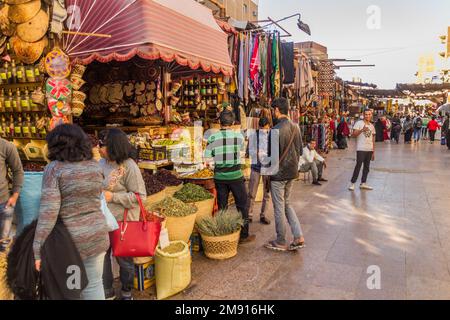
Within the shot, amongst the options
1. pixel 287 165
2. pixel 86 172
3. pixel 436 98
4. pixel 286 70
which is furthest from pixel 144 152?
pixel 436 98

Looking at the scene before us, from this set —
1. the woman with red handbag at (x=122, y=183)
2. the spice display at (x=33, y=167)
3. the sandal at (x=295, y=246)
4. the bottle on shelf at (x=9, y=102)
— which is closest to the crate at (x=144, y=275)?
the woman with red handbag at (x=122, y=183)

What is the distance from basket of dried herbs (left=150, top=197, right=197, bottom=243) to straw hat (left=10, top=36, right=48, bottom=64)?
324 cm

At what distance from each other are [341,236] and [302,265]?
4.08 feet

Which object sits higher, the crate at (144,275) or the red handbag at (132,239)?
the red handbag at (132,239)

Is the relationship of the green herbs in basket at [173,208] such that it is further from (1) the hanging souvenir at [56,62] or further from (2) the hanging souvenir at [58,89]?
(1) the hanging souvenir at [56,62]

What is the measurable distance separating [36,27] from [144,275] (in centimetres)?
417

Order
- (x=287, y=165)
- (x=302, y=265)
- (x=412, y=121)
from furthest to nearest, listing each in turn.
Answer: (x=412, y=121) → (x=287, y=165) → (x=302, y=265)

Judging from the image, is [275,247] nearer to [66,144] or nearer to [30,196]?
[30,196]

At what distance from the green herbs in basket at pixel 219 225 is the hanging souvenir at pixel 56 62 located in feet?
10.4

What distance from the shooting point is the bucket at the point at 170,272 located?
3.52 m

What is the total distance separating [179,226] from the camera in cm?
409

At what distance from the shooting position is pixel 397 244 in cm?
487
